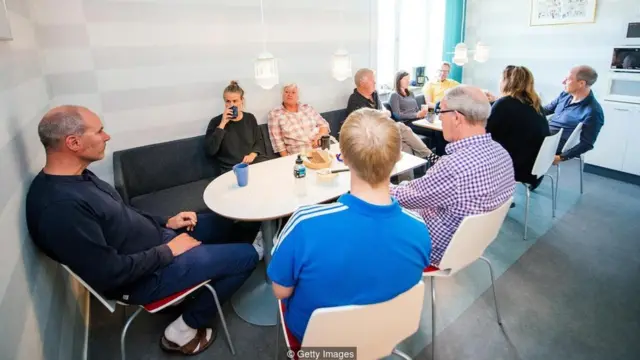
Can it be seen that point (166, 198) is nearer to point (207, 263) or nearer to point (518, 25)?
point (207, 263)

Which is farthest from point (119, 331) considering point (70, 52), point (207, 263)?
point (70, 52)

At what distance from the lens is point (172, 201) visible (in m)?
2.74

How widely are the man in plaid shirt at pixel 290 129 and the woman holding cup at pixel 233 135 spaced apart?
0.21 metres

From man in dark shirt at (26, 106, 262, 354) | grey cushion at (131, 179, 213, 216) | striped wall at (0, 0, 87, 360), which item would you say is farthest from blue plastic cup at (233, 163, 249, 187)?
striped wall at (0, 0, 87, 360)

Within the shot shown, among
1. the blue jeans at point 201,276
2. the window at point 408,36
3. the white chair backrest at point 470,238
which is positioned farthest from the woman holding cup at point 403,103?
the blue jeans at point 201,276

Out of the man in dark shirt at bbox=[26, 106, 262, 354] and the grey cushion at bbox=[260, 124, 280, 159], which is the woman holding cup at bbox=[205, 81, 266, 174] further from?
the man in dark shirt at bbox=[26, 106, 262, 354]

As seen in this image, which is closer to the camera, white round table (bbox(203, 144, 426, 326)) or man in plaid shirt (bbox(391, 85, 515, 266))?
man in plaid shirt (bbox(391, 85, 515, 266))

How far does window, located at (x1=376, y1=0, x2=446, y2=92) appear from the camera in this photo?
15.6 ft

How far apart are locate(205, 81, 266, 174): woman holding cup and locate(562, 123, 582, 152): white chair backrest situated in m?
2.66

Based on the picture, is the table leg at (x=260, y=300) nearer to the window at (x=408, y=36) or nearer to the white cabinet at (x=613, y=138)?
the window at (x=408, y=36)

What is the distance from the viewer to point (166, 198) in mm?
2799

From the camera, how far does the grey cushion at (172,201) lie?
263cm

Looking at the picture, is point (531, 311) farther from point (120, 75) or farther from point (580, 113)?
point (120, 75)

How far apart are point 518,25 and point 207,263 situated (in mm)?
4996
